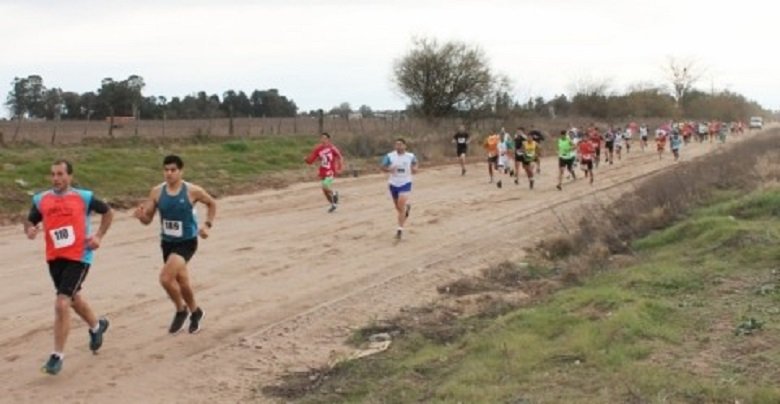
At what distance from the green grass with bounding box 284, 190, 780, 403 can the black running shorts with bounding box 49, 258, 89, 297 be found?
2.38m

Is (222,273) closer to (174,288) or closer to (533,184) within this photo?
(174,288)

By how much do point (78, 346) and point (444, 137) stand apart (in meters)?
36.0

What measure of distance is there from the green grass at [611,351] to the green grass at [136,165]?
13051mm

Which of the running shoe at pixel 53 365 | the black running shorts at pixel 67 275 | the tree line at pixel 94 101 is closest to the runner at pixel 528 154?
the black running shorts at pixel 67 275

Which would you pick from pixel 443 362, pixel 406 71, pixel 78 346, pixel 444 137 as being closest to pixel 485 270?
pixel 443 362

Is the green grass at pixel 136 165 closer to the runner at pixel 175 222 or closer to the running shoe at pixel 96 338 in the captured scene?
the runner at pixel 175 222

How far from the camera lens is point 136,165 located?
83.0 ft

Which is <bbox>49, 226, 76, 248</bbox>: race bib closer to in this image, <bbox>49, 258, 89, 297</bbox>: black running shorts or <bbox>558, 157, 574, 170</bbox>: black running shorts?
<bbox>49, 258, 89, 297</bbox>: black running shorts

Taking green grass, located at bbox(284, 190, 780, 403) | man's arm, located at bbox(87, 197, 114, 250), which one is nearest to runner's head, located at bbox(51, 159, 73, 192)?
man's arm, located at bbox(87, 197, 114, 250)

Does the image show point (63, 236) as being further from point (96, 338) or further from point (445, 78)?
point (445, 78)

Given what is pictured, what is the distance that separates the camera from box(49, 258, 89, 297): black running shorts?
7.91 m

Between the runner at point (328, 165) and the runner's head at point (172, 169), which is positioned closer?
the runner's head at point (172, 169)

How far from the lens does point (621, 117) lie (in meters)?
86.2

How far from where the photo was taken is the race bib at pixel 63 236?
313 inches
